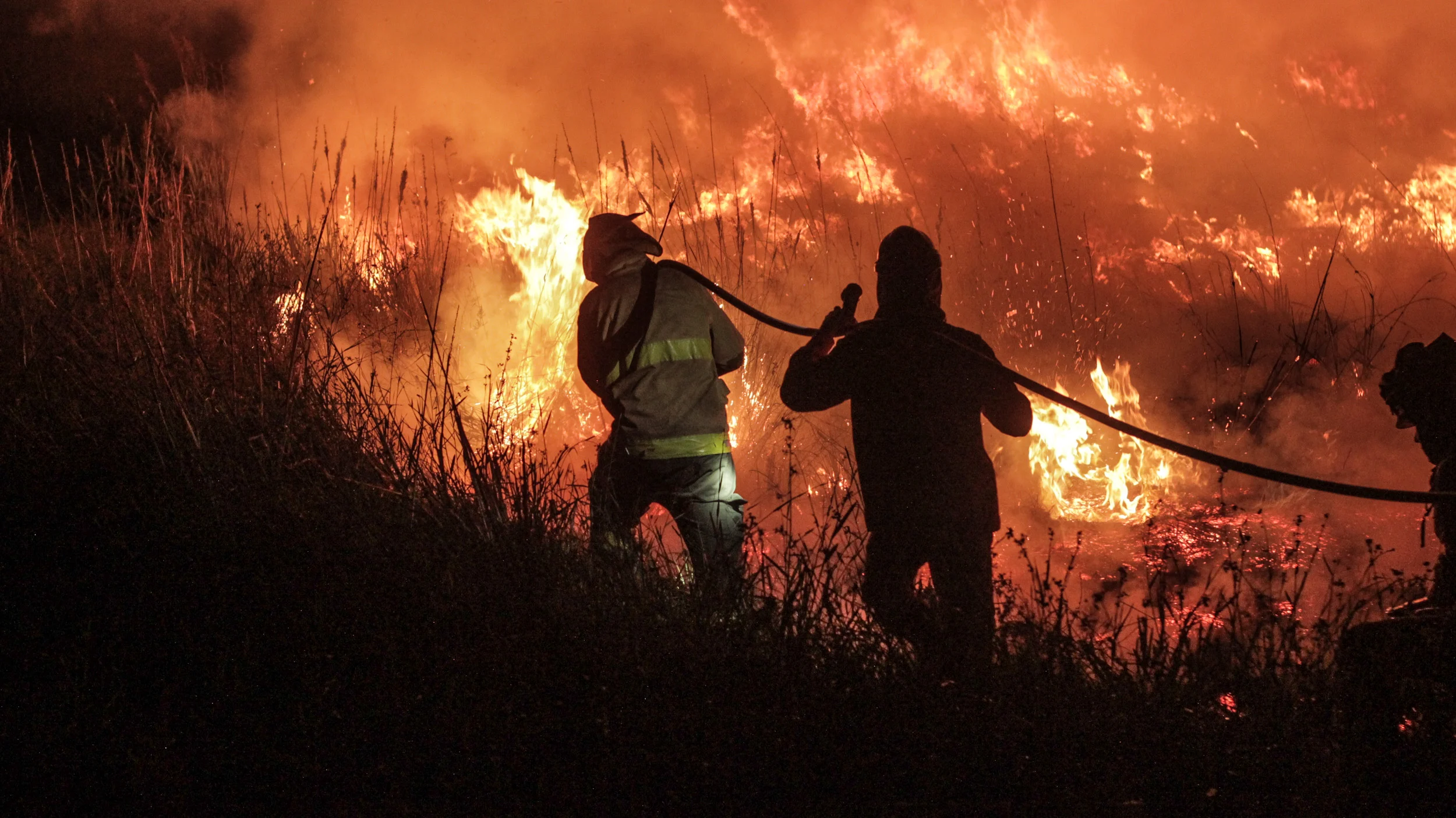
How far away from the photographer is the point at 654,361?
366 cm

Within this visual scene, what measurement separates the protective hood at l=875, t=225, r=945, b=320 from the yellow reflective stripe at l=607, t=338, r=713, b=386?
767 mm

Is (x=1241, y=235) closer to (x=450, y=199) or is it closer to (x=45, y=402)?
(x=450, y=199)

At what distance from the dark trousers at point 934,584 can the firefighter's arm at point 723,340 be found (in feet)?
3.16

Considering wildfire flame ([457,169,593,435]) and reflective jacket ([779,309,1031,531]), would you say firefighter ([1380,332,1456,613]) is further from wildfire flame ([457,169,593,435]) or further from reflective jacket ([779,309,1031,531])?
wildfire flame ([457,169,593,435])

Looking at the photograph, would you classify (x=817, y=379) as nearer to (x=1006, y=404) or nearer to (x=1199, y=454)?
(x=1006, y=404)

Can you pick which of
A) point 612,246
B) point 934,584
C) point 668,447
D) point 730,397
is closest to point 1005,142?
point 730,397

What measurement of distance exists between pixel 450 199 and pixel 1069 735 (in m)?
5.95

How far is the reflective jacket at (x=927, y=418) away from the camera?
10.2 ft

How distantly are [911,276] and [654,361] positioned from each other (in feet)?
3.14

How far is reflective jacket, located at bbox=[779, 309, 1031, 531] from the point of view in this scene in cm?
310

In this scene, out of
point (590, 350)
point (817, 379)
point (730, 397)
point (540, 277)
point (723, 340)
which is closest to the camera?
point (817, 379)

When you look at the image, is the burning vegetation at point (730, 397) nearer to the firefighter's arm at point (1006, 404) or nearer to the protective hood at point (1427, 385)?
the protective hood at point (1427, 385)

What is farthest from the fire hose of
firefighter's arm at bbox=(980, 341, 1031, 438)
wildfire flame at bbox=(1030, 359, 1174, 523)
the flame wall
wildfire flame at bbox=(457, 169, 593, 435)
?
the flame wall

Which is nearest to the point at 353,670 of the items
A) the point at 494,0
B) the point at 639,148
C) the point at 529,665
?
the point at 529,665
